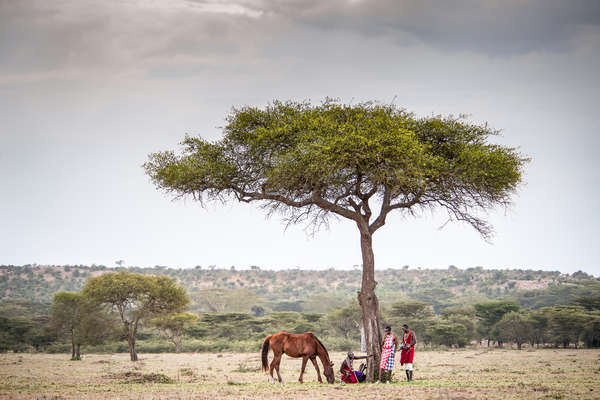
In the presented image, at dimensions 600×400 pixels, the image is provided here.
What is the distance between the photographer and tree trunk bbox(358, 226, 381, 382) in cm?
1436

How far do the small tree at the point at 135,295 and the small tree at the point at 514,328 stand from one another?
102 ft

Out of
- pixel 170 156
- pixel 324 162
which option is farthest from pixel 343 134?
pixel 170 156

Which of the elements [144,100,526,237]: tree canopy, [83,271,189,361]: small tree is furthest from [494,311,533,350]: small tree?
[144,100,526,237]: tree canopy

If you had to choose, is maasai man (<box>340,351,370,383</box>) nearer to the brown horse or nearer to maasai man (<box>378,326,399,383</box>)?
the brown horse

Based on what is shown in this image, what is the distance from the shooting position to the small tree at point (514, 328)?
148ft

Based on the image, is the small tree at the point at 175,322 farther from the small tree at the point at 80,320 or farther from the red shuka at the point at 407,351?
the red shuka at the point at 407,351

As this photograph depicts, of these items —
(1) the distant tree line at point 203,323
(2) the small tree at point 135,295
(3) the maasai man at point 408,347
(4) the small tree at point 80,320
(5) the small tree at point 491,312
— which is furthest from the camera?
(5) the small tree at point 491,312

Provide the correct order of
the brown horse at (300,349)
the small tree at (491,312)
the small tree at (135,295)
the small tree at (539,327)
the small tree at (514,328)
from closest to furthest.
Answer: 1. the brown horse at (300,349)
2. the small tree at (135,295)
3. the small tree at (539,327)
4. the small tree at (514,328)
5. the small tree at (491,312)

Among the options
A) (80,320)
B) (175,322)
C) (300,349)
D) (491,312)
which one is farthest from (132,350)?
(491,312)

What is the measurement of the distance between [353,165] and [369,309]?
462 centimetres

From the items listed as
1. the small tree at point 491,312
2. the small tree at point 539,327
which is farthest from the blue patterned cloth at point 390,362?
the small tree at point 491,312

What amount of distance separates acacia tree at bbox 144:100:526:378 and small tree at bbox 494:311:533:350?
1334 inches

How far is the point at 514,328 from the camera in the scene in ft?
149

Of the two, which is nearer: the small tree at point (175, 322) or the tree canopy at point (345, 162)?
the tree canopy at point (345, 162)
